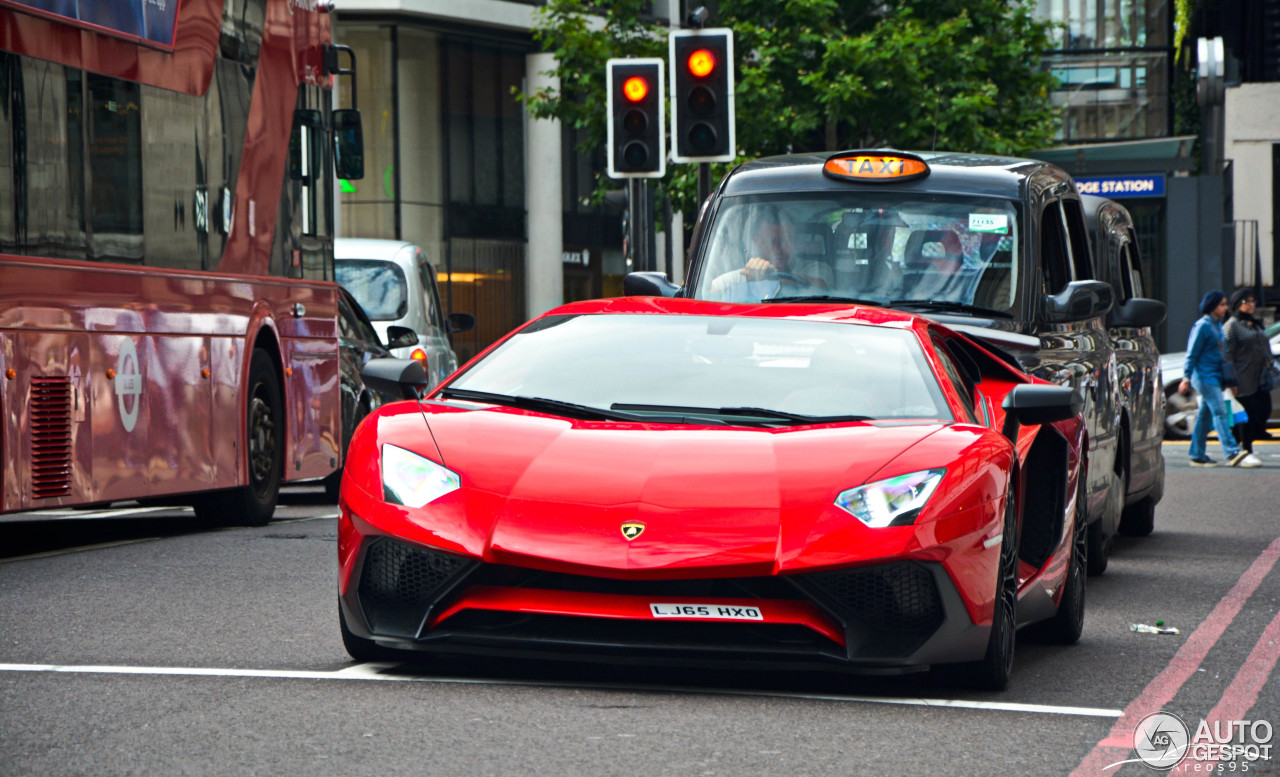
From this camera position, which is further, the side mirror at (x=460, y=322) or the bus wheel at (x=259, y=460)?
the side mirror at (x=460, y=322)

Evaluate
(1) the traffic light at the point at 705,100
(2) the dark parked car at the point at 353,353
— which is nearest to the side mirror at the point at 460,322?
(2) the dark parked car at the point at 353,353

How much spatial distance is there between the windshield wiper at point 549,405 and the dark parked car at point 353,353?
802 centimetres

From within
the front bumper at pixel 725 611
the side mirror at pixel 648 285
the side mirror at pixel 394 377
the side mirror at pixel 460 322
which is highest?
the side mirror at pixel 648 285

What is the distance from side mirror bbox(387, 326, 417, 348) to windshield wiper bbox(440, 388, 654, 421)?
29.7ft

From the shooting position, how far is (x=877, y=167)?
406 inches

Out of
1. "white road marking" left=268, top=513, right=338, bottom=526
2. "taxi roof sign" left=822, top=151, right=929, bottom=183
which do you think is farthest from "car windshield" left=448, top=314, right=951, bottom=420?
"white road marking" left=268, top=513, right=338, bottom=526

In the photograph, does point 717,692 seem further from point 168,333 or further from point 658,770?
point 168,333

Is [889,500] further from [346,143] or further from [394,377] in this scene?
[346,143]

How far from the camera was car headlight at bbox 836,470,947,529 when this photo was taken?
5.68m

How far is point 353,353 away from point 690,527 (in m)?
9.73

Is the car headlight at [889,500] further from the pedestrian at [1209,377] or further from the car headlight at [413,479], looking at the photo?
the pedestrian at [1209,377]

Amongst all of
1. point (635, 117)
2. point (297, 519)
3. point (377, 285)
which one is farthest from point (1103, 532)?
point (377, 285)

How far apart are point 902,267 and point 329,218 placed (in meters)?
5.39

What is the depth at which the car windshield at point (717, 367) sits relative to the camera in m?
6.47
